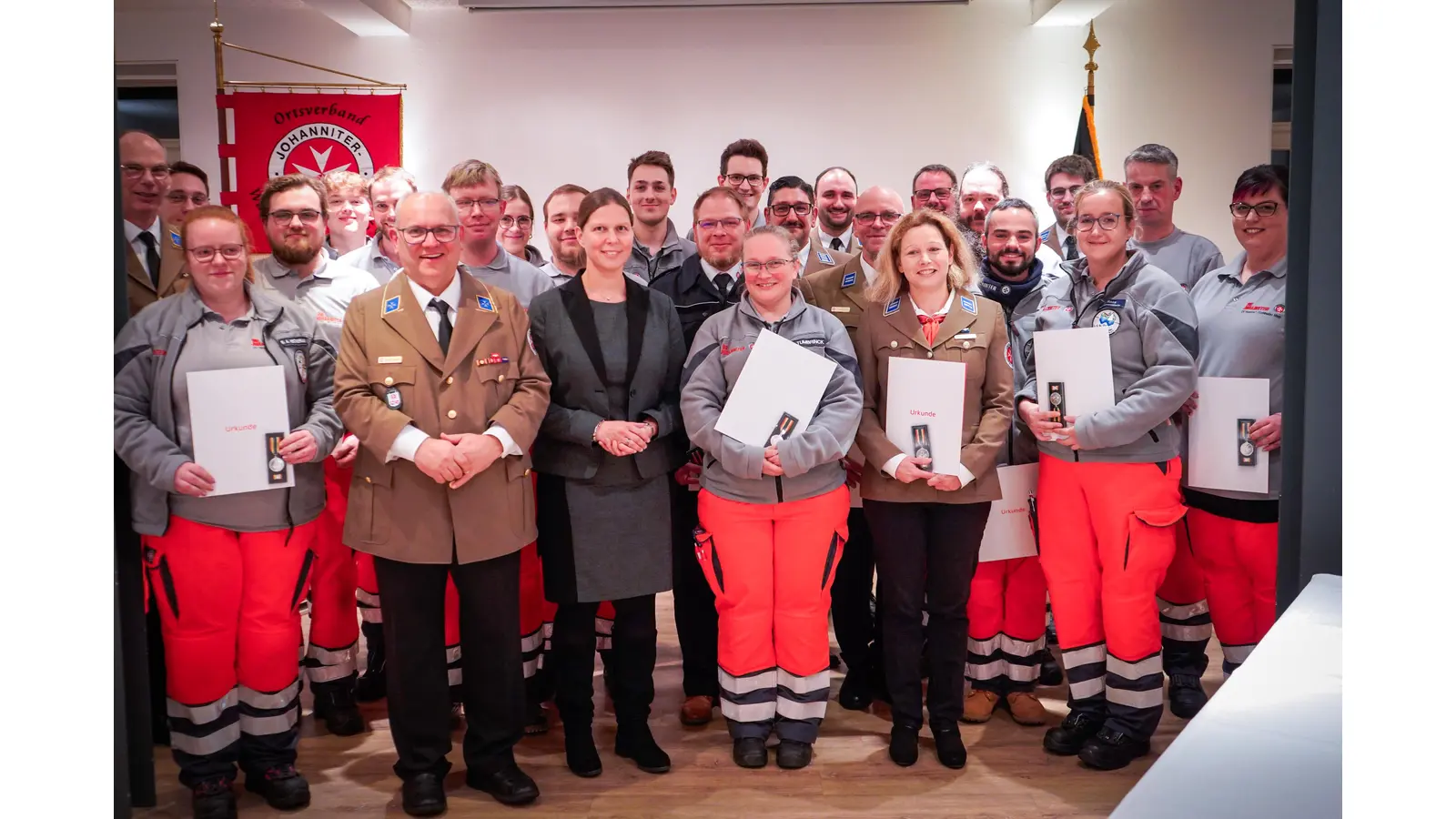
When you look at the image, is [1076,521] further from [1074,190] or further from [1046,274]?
[1074,190]

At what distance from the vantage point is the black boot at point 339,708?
338 cm

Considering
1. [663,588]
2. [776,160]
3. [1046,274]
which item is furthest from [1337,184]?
[776,160]

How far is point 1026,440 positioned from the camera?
344 centimetres

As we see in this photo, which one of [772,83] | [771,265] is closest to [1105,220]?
[771,265]

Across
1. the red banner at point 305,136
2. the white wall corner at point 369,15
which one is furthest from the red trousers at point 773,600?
the white wall corner at point 369,15

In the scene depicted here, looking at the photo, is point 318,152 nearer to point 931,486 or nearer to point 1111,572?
point 931,486

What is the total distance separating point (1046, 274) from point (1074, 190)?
26.1 inches

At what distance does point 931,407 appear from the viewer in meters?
3.10

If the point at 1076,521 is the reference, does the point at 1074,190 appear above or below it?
above

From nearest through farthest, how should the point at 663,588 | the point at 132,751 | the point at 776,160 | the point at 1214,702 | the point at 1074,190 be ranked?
the point at 1214,702 → the point at 132,751 → the point at 663,588 → the point at 1074,190 → the point at 776,160

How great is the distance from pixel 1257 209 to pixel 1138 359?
0.77 metres

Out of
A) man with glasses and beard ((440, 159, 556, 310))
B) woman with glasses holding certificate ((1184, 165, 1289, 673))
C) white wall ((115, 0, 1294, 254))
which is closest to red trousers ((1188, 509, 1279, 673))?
woman with glasses holding certificate ((1184, 165, 1289, 673))

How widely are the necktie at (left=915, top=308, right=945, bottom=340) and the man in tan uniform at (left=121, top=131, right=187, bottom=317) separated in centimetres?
229
